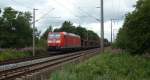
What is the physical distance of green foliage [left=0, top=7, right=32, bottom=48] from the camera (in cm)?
6856

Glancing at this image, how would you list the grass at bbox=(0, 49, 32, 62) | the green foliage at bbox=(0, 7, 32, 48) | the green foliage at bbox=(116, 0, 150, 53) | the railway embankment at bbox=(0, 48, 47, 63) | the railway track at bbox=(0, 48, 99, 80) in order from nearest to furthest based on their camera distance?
the railway track at bbox=(0, 48, 99, 80), the green foliage at bbox=(116, 0, 150, 53), the railway embankment at bbox=(0, 48, 47, 63), the grass at bbox=(0, 49, 32, 62), the green foliage at bbox=(0, 7, 32, 48)

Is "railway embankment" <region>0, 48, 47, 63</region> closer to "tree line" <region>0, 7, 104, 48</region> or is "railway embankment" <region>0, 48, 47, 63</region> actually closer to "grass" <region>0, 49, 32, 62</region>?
"grass" <region>0, 49, 32, 62</region>

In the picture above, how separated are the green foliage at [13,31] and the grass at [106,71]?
43.0m

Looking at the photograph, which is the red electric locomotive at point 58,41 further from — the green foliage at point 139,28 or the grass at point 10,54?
the green foliage at point 139,28

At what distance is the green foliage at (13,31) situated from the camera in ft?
225

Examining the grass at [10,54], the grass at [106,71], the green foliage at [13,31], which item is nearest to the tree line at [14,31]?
the green foliage at [13,31]

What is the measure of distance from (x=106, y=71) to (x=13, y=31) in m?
55.4

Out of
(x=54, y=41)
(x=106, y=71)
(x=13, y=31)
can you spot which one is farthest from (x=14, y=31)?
(x=106, y=71)

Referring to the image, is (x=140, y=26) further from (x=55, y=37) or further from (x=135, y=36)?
(x=55, y=37)

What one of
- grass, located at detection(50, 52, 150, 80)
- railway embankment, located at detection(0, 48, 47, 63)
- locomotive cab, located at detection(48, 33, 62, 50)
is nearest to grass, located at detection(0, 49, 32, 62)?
railway embankment, located at detection(0, 48, 47, 63)

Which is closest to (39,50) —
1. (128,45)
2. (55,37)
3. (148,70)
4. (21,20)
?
(55,37)

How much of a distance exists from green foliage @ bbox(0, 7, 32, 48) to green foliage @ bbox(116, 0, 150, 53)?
39.0 meters

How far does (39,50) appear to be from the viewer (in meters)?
61.0

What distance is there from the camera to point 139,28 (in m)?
31.1
